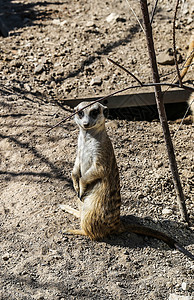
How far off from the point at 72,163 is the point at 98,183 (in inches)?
33.9

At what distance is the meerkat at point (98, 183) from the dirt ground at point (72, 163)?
0.25 feet

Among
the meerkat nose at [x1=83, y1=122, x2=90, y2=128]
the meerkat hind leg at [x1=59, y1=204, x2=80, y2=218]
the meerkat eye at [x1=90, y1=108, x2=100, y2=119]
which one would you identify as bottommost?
the meerkat hind leg at [x1=59, y1=204, x2=80, y2=218]

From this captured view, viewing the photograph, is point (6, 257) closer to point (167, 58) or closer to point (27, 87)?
point (27, 87)

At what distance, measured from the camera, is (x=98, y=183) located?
2.64 m

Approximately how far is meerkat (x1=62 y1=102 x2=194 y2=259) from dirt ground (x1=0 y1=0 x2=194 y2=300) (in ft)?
0.25

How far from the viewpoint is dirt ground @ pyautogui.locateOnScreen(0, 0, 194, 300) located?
2.44m

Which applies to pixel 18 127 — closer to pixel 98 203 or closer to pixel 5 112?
pixel 5 112

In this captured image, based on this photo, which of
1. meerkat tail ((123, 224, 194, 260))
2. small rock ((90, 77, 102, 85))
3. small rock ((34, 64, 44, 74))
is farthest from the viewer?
small rock ((34, 64, 44, 74))

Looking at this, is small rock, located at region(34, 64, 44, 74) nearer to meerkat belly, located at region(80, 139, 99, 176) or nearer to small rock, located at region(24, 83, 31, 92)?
small rock, located at region(24, 83, 31, 92)

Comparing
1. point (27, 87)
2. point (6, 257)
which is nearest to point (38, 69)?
point (27, 87)

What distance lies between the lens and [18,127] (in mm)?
3932

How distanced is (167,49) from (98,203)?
10.2 feet

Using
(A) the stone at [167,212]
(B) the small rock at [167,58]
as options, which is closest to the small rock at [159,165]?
(A) the stone at [167,212]

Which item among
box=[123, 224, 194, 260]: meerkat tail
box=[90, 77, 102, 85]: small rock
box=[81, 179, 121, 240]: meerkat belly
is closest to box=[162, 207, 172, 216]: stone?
box=[123, 224, 194, 260]: meerkat tail
